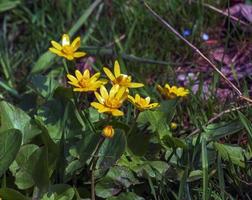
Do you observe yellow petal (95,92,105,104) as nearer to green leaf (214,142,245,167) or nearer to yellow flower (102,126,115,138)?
yellow flower (102,126,115,138)

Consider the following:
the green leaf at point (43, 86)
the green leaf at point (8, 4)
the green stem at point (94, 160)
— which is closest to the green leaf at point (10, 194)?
the green stem at point (94, 160)

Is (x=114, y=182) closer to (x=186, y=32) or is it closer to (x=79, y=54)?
(x=79, y=54)

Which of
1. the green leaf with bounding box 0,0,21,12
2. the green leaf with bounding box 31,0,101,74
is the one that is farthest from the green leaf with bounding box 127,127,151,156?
the green leaf with bounding box 0,0,21,12

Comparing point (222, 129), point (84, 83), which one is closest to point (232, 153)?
point (222, 129)

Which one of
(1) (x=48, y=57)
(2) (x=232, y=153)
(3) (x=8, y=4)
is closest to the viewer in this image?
(2) (x=232, y=153)

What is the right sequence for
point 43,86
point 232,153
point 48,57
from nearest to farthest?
point 232,153, point 43,86, point 48,57

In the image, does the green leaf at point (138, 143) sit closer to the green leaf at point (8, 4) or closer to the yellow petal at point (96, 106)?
the yellow petal at point (96, 106)

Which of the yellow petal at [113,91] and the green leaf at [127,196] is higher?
the yellow petal at [113,91]
